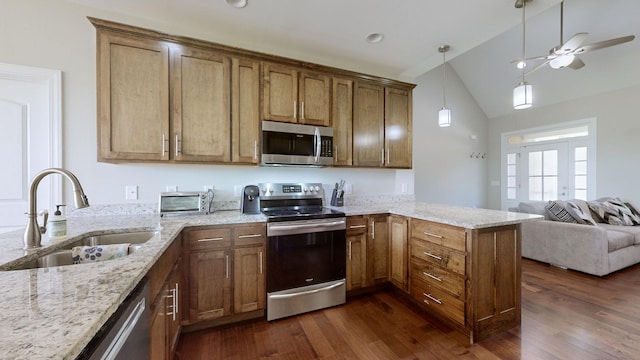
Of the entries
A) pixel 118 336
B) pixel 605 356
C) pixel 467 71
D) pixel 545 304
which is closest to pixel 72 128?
pixel 118 336

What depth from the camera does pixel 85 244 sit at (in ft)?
5.08

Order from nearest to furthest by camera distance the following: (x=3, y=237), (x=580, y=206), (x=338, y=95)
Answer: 1. (x=3, y=237)
2. (x=338, y=95)
3. (x=580, y=206)

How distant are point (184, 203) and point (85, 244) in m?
0.76

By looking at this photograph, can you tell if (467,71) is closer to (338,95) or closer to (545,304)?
(338,95)

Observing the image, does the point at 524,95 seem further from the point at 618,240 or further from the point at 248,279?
the point at 248,279

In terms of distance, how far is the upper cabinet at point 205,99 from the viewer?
199 cm

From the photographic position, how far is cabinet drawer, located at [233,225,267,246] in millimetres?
2062

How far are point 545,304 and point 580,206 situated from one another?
2.02 m

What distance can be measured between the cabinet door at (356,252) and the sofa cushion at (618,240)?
304 cm

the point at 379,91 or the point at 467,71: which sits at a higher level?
the point at 467,71

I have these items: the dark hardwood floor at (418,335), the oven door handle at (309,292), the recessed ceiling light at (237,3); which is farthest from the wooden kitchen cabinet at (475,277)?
the recessed ceiling light at (237,3)

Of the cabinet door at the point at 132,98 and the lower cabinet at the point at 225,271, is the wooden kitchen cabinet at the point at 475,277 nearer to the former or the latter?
the lower cabinet at the point at 225,271

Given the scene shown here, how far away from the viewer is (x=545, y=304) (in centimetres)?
240

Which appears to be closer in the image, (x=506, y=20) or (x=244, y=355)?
(x=244, y=355)
